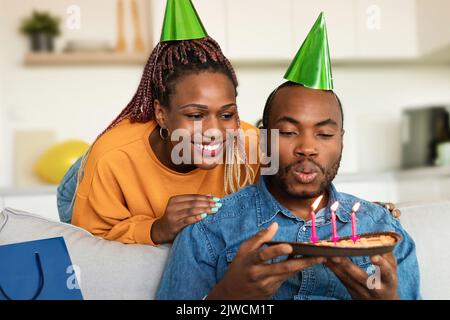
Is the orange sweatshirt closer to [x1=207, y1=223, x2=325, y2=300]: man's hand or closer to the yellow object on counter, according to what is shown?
[x1=207, y1=223, x2=325, y2=300]: man's hand

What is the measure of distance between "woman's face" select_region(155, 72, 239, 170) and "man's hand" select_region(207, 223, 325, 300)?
41 cm

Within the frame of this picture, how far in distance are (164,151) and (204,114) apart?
22cm

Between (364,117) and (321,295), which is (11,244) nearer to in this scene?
(321,295)

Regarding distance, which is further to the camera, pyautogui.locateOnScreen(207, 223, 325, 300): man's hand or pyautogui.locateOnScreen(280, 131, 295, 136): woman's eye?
pyautogui.locateOnScreen(280, 131, 295, 136): woman's eye

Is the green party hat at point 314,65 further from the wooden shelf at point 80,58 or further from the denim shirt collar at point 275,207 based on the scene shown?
the wooden shelf at point 80,58

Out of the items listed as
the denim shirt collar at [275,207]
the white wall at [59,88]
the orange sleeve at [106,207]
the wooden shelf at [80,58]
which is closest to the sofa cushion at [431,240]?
the denim shirt collar at [275,207]

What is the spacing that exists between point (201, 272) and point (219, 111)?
0.36 m

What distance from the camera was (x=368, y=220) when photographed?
1.16 meters

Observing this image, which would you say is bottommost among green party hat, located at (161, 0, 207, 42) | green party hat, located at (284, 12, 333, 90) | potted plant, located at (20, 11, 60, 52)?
green party hat, located at (284, 12, 333, 90)

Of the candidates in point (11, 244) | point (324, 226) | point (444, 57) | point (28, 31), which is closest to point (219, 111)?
point (324, 226)

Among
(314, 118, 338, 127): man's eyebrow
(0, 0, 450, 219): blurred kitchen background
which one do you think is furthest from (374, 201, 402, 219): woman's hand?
(0, 0, 450, 219): blurred kitchen background

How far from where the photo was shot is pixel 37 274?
1135 millimetres

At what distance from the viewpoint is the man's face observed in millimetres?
1104

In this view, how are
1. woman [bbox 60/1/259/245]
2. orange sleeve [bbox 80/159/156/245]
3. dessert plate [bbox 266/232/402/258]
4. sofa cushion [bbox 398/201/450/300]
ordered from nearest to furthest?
dessert plate [bbox 266/232/402/258]
sofa cushion [bbox 398/201/450/300]
woman [bbox 60/1/259/245]
orange sleeve [bbox 80/159/156/245]
